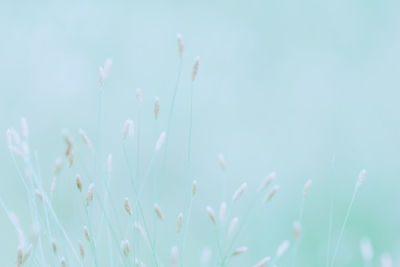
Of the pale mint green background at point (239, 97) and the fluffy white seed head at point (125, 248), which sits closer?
the fluffy white seed head at point (125, 248)

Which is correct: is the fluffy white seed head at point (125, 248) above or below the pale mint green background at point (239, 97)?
above

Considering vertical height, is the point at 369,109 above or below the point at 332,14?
below

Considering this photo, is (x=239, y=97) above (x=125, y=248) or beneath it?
beneath

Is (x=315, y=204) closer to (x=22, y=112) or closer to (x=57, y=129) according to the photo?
(x=57, y=129)

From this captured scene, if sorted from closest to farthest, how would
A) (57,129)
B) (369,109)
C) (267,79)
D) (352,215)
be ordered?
1. (352,215)
2. (57,129)
3. (369,109)
4. (267,79)

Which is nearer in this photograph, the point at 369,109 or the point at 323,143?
the point at 323,143

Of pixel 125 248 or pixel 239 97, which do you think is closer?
pixel 125 248

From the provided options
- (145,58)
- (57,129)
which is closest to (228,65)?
(145,58)

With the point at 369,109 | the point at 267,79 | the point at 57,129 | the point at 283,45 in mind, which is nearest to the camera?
the point at 57,129
